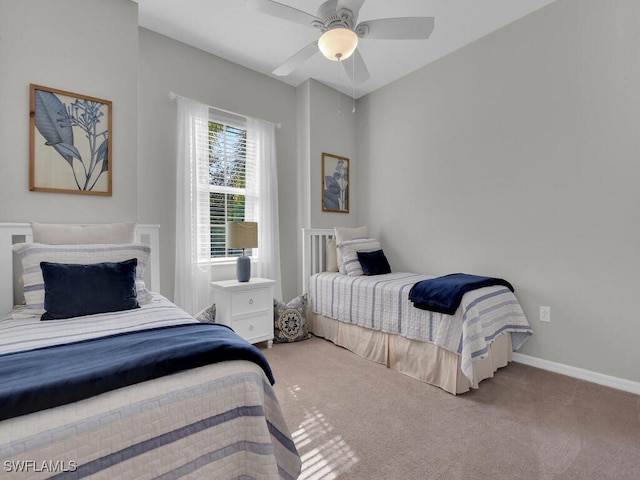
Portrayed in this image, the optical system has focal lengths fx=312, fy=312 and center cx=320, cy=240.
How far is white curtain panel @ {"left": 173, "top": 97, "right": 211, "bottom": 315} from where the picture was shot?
281 centimetres

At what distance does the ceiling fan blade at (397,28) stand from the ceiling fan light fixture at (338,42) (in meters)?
0.14

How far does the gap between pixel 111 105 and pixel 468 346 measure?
3041 millimetres

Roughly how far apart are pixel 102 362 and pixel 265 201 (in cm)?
262

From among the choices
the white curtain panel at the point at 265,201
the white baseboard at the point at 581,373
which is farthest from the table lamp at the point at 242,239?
the white baseboard at the point at 581,373

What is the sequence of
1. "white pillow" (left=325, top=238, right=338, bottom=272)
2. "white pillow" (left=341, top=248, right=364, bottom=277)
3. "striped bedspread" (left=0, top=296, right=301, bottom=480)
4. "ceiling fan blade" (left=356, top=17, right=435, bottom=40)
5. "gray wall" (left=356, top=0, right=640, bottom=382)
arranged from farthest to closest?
"white pillow" (left=325, top=238, right=338, bottom=272) < "white pillow" (left=341, top=248, right=364, bottom=277) < "gray wall" (left=356, top=0, right=640, bottom=382) < "ceiling fan blade" (left=356, top=17, right=435, bottom=40) < "striped bedspread" (left=0, top=296, right=301, bottom=480)

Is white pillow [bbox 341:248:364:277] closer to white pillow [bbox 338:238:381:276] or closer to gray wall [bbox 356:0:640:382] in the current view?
white pillow [bbox 338:238:381:276]

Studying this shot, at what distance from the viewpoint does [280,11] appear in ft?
6.23

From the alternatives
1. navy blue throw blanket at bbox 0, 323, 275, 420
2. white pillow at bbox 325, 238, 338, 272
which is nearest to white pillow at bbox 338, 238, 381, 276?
white pillow at bbox 325, 238, 338, 272

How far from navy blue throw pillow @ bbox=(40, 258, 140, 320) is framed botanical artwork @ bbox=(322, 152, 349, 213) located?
7.97 ft

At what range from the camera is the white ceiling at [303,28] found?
246 centimetres

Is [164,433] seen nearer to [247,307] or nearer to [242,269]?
[247,307]

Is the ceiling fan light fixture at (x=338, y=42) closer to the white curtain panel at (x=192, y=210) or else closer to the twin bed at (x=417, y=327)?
the white curtain panel at (x=192, y=210)

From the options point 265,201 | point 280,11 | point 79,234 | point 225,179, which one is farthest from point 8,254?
point 280,11

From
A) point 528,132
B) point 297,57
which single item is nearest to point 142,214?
point 297,57
